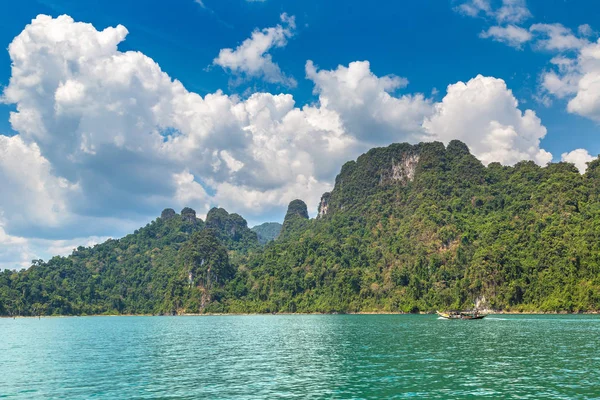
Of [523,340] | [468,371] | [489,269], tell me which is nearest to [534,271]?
[489,269]

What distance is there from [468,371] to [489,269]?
479 feet

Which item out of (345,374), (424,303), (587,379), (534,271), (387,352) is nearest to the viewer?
(587,379)

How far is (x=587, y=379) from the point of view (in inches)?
1491

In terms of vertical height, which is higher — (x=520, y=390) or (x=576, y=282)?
(x=576, y=282)

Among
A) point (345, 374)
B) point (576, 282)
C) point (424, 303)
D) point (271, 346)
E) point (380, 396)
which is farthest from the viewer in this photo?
point (424, 303)

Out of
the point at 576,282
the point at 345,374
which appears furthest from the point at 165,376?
the point at 576,282

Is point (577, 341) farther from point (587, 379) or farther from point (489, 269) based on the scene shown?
point (489, 269)

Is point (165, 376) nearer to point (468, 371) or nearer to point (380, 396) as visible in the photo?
point (380, 396)

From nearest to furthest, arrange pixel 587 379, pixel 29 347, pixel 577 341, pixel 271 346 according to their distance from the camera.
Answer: pixel 587 379 → pixel 577 341 → pixel 271 346 → pixel 29 347

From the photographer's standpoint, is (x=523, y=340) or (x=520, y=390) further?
(x=523, y=340)

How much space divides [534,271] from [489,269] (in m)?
14.2

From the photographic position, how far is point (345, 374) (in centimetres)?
4312

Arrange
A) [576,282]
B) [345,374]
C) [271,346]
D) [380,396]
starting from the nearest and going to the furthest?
[380,396] < [345,374] < [271,346] < [576,282]

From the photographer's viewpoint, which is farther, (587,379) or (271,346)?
(271,346)
